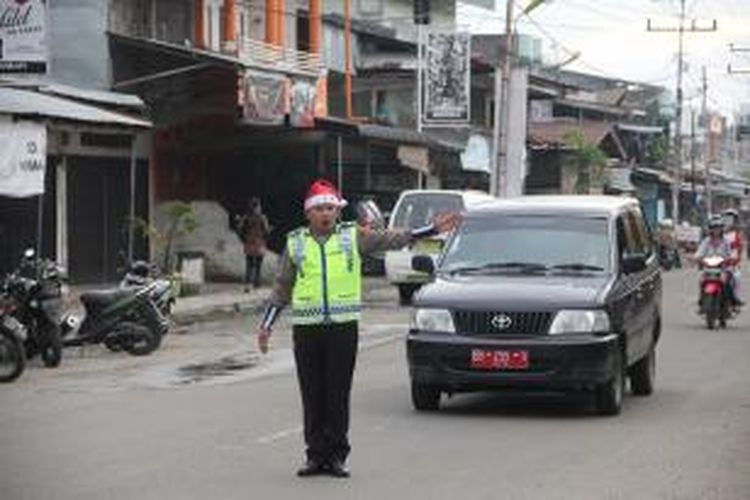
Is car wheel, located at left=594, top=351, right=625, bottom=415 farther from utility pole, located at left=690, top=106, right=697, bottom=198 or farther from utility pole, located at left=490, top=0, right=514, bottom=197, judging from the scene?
utility pole, located at left=690, top=106, right=697, bottom=198

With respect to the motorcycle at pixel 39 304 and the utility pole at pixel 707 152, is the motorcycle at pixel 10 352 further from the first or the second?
the utility pole at pixel 707 152

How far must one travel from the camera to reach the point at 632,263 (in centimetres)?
1351

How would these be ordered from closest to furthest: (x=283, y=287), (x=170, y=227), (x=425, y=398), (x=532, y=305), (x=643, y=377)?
(x=283, y=287) < (x=532, y=305) < (x=425, y=398) < (x=643, y=377) < (x=170, y=227)

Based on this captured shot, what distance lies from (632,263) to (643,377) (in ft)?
5.25

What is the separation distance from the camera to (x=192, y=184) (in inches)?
1362

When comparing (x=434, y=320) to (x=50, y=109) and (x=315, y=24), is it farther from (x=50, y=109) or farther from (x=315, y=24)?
(x=315, y=24)

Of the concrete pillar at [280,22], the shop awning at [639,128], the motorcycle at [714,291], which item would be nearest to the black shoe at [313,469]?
the motorcycle at [714,291]

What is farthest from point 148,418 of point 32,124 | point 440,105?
point 440,105

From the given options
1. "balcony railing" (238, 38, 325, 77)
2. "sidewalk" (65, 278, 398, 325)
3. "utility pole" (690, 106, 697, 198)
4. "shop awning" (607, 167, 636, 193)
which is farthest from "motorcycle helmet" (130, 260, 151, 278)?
"utility pole" (690, 106, 697, 198)

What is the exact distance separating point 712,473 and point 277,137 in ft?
83.3

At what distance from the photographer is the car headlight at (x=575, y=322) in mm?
12367

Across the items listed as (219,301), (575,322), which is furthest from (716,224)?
(575,322)

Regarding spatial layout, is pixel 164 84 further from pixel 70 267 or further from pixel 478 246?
pixel 478 246

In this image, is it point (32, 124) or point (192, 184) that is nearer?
point (32, 124)
